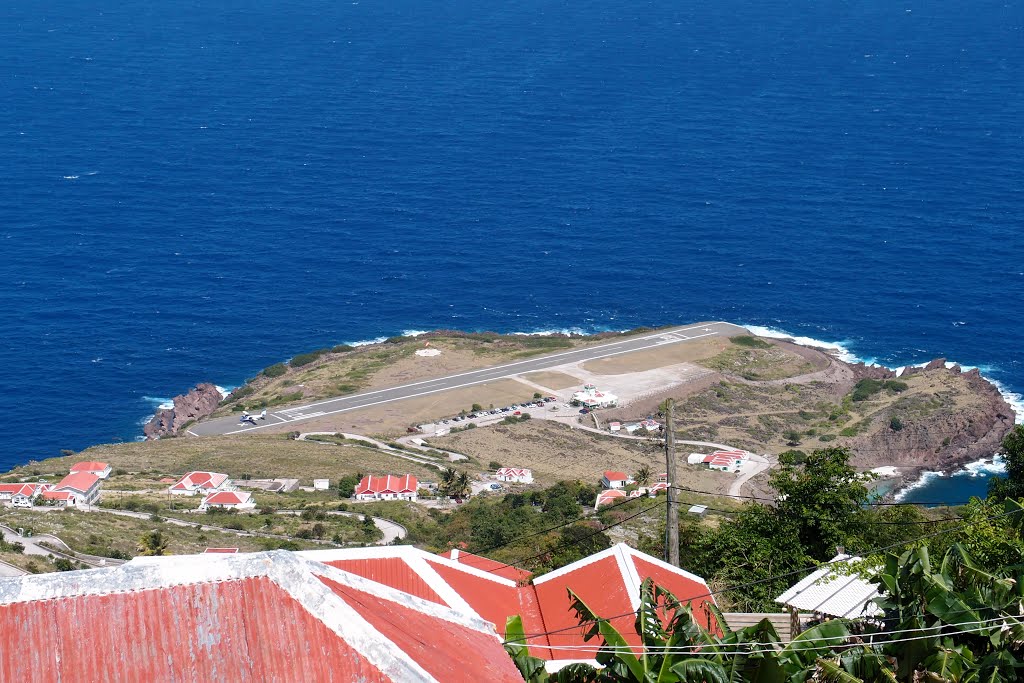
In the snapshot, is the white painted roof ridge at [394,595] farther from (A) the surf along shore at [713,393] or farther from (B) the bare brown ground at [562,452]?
(A) the surf along shore at [713,393]

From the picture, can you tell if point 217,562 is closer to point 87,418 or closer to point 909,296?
point 87,418

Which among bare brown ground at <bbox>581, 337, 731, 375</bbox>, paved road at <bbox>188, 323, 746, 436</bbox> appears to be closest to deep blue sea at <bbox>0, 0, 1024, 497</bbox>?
paved road at <bbox>188, 323, 746, 436</bbox>

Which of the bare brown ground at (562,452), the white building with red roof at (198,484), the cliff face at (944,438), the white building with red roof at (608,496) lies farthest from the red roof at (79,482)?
the cliff face at (944,438)

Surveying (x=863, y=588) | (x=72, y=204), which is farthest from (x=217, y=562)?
(x=72, y=204)

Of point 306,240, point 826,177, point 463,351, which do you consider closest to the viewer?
point 463,351

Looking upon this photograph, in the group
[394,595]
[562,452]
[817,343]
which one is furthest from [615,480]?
[394,595]

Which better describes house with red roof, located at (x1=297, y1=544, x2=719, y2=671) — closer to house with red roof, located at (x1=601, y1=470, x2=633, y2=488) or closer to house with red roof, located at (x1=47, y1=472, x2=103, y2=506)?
house with red roof, located at (x1=601, y1=470, x2=633, y2=488)

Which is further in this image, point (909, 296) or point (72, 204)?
point (72, 204)
